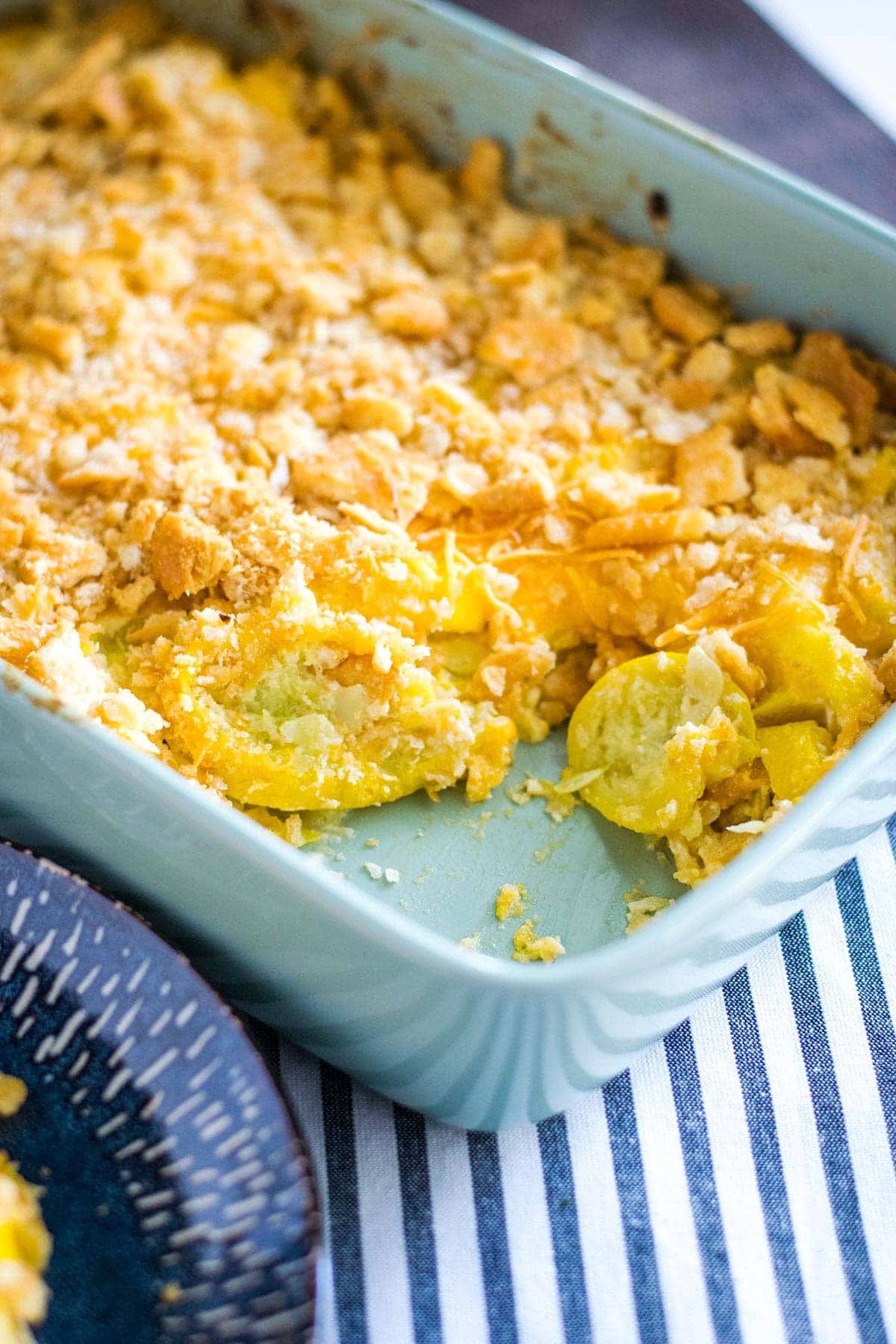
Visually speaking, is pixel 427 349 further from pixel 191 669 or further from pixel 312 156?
pixel 191 669

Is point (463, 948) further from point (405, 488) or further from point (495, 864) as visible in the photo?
point (405, 488)

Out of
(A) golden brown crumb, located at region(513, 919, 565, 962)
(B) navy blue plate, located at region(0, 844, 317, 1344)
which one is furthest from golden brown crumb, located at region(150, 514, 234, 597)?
(A) golden brown crumb, located at region(513, 919, 565, 962)

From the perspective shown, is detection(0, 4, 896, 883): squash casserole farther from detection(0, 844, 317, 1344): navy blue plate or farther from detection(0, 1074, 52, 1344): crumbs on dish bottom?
detection(0, 1074, 52, 1344): crumbs on dish bottom

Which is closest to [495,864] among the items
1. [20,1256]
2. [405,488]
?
[405,488]

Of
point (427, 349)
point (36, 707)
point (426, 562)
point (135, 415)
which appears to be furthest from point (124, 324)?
point (36, 707)

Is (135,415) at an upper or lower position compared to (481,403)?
lower

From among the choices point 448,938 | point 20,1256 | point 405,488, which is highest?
point 405,488
